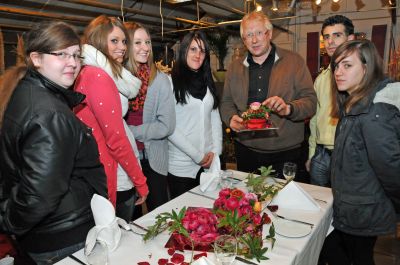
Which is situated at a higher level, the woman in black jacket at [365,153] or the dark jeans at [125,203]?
the woman in black jacket at [365,153]

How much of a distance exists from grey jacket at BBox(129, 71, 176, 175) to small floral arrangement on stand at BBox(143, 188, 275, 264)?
910mm

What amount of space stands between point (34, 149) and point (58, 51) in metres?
0.41

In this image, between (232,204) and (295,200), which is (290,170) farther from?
(232,204)

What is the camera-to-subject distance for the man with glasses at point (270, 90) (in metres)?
2.41

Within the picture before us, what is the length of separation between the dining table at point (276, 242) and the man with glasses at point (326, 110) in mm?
586

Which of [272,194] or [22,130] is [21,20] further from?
[272,194]

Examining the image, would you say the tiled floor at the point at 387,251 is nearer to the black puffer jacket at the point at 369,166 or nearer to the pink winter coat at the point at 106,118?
the black puffer jacket at the point at 369,166

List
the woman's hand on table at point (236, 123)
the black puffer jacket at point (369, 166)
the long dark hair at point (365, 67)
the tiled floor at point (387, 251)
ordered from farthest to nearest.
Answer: the tiled floor at point (387, 251) < the woman's hand on table at point (236, 123) < the long dark hair at point (365, 67) < the black puffer jacket at point (369, 166)

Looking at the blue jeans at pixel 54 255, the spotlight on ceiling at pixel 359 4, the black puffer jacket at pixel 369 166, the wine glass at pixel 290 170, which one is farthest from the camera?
the spotlight on ceiling at pixel 359 4

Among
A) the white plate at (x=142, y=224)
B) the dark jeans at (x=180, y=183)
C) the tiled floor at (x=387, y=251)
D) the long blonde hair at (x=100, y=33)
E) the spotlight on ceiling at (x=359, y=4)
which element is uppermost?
the spotlight on ceiling at (x=359, y=4)

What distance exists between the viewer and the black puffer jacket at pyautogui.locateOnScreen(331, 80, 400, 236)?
4.77 ft

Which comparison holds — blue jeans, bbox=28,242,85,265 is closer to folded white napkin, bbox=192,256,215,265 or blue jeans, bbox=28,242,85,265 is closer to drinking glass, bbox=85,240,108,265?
drinking glass, bbox=85,240,108,265

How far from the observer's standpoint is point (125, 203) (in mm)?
1903

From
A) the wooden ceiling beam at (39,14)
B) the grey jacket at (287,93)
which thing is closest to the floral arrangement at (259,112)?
the grey jacket at (287,93)
